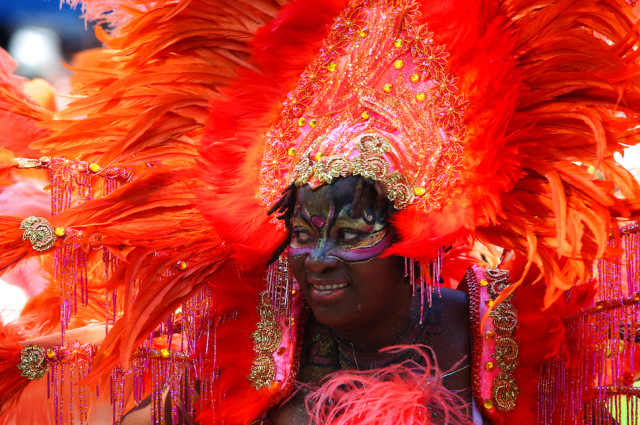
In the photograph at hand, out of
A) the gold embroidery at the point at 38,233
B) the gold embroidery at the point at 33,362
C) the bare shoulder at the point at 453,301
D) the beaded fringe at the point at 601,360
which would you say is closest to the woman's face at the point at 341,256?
the bare shoulder at the point at 453,301

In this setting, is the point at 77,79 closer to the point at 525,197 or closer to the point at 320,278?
the point at 320,278

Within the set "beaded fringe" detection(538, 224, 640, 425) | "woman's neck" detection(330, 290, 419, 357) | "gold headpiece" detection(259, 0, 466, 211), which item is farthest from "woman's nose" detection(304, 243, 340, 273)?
"beaded fringe" detection(538, 224, 640, 425)

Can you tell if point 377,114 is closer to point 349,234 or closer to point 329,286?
point 349,234

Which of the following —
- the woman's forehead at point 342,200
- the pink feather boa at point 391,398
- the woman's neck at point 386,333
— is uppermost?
the woman's forehead at point 342,200

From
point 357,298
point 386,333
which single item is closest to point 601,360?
point 386,333

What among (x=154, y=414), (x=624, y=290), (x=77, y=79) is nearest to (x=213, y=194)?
(x=77, y=79)

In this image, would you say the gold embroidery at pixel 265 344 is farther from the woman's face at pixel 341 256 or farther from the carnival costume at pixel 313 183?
the woman's face at pixel 341 256

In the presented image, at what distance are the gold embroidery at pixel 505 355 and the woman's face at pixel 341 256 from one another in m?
0.42

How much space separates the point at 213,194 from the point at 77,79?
0.66 metres

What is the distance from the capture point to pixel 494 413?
2205 millimetres

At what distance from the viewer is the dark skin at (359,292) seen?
1.98 m

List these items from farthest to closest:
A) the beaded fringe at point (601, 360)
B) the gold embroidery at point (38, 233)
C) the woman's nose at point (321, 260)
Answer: the gold embroidery at point (38, 233) < the beaded fringe at point (601, 360) < the woman's nose at point (321, 260)

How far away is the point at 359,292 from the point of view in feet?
6.59

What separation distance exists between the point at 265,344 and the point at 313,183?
2.07 feet
